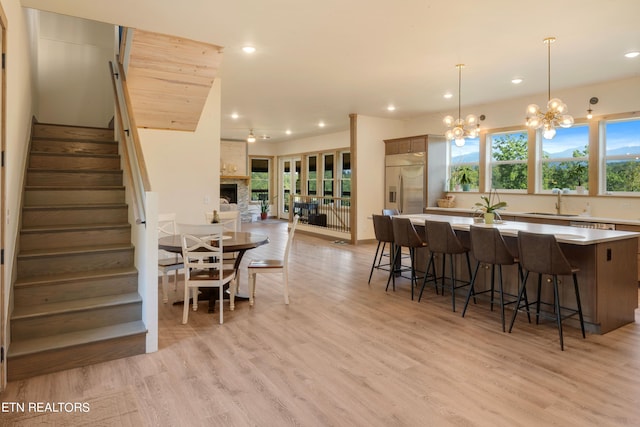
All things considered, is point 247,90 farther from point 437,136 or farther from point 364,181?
point 437,136

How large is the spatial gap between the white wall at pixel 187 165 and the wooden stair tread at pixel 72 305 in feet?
7.60

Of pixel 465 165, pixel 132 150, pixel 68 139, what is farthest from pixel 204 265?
pixel 465 165

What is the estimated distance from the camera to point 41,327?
9.98ft

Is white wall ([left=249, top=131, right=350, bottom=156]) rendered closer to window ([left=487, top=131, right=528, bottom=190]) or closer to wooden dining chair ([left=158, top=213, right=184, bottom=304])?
window ([left=487, top=131, right=528, bottom=190])

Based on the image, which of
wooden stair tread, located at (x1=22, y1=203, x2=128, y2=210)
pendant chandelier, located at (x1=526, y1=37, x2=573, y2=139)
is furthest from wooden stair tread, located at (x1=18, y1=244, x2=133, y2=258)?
pendant chandelier, located at (x1=526, y1=37, x2=573, y2=139)

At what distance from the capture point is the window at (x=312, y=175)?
1379 cm

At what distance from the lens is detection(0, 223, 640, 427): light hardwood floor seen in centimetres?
235

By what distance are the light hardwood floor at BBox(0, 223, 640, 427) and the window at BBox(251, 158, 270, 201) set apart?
11.6m

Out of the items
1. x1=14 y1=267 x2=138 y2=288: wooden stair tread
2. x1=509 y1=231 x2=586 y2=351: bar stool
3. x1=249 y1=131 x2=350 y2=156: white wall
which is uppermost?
x1=249 y1=131 x2=350 y2=156: white wall

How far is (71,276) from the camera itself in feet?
11.2

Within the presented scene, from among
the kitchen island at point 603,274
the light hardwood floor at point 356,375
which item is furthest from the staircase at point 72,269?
the kitchen island at point 603,274

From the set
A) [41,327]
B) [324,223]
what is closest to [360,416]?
[41,327]

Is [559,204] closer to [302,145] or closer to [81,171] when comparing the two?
[81,171]

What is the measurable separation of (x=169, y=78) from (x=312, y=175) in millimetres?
9313
